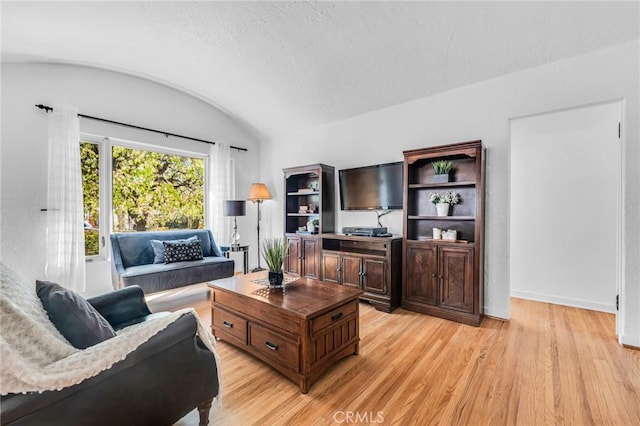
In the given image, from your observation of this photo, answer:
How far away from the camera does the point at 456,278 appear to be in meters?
2.85

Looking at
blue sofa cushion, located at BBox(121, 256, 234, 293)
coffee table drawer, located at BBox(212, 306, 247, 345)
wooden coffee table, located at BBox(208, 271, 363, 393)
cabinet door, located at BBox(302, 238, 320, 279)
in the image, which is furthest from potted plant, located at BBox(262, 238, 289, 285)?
blue sofa cushion, located at BBox(121, 256, 234, 293)

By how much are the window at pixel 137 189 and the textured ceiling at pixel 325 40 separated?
3.69 feet

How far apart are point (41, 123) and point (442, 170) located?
15.2 ft

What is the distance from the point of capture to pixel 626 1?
81.7 inches

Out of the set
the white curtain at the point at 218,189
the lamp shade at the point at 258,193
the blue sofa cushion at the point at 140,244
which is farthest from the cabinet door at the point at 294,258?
the white curtain at the point at 218,189

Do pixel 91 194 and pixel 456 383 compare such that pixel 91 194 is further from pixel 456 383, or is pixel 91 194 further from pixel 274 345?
pixel 456 383

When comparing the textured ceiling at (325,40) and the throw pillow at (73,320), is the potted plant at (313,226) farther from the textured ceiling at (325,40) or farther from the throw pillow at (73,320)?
the throw pillow at (73,320)

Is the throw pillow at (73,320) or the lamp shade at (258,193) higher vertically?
the lamp shade at (258,193)

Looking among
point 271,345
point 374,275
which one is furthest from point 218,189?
point 271,345

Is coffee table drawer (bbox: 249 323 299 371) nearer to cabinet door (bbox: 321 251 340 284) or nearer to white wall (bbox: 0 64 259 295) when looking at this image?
cabinet door (bbox: 321 251 340 284)

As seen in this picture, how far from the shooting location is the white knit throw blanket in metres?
0.86

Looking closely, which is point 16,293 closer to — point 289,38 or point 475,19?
point 289,38

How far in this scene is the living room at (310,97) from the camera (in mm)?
2322

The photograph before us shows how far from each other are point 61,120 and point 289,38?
287 cm
